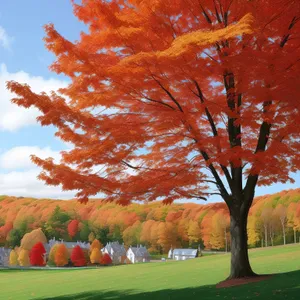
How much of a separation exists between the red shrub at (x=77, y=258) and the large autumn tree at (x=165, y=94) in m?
64.5

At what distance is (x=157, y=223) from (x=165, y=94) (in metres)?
81.7

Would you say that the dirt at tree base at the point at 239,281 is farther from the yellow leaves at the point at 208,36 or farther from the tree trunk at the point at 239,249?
the yellow leaves at the point at 208,36

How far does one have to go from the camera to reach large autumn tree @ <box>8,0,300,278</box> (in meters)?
11.7

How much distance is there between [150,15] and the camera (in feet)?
40.0

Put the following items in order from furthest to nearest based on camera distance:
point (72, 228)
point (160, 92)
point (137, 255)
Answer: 1. point (72, 228)
2. point (137, 255)
3. point (160, 92)

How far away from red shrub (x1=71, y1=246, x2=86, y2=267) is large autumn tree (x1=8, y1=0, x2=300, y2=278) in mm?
64464

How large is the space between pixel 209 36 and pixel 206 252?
3167 inches

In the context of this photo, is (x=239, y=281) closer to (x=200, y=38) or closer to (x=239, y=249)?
(x=239, y=249)

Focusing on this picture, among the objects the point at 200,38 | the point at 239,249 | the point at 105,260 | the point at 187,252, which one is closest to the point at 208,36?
the point at 200,38

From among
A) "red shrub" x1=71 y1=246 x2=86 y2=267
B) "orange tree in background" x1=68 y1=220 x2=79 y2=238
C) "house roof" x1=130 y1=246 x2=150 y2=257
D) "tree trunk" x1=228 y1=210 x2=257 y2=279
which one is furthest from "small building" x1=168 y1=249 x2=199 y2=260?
Result: "tree trunk" x1=228 y1=210 x2=257 y2=279

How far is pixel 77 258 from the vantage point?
2955 inches

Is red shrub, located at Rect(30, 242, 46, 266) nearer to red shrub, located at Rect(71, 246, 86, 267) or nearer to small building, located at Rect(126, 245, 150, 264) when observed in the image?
red shrub, located at Rect(71, 246, 86, 267)

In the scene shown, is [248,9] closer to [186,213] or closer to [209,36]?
[209,36]

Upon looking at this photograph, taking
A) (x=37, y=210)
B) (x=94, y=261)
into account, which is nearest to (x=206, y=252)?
(x=94, y=261)
